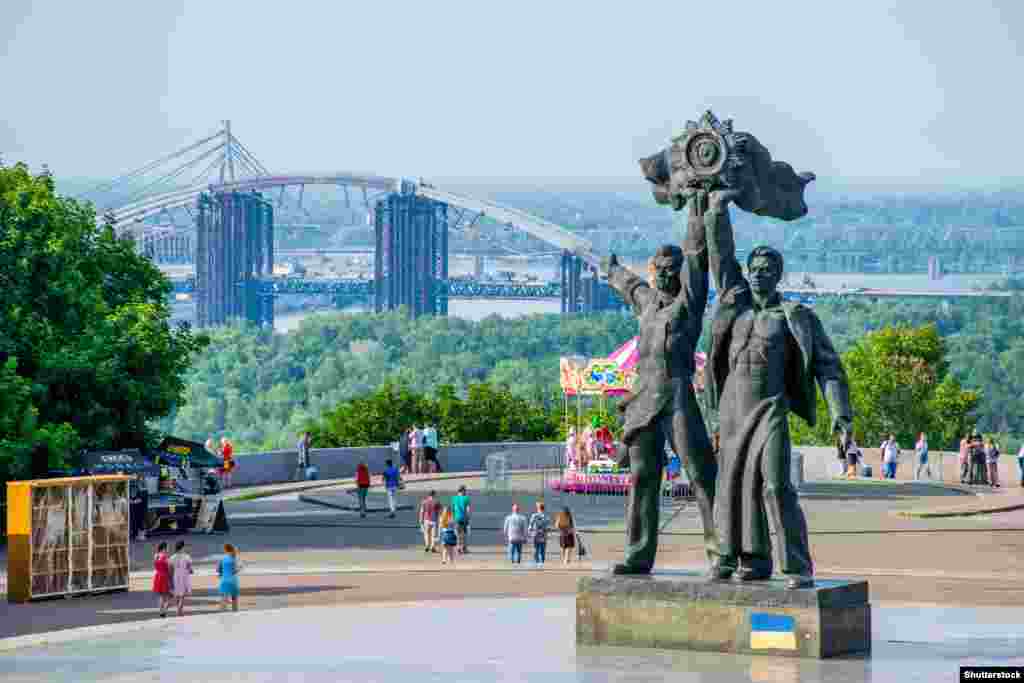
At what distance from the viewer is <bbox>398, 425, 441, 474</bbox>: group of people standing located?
210 ft

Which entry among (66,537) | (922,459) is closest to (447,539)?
Result: (66,537)

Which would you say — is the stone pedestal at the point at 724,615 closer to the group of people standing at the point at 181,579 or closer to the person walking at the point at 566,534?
the group of people standing at the point at 181,579

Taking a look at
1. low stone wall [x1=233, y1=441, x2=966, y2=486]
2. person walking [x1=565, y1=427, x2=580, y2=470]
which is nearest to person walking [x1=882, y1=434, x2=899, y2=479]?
low stone wall [x1=233, y1=441, x2=966, y2=486]

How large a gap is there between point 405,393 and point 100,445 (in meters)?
29.2

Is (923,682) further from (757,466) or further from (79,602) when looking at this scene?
(79,602)

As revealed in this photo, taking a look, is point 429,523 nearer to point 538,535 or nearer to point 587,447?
point 538,535

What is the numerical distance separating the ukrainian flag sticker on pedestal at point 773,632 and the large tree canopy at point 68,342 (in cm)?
2352

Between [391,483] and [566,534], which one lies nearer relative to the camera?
[566,534]

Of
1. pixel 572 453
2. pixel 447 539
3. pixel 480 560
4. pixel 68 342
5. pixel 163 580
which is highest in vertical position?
pixel 68 342

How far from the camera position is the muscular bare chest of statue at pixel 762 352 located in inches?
1006

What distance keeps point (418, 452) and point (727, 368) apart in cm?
3833

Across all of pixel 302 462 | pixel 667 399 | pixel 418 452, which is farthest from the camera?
pixel 418 452

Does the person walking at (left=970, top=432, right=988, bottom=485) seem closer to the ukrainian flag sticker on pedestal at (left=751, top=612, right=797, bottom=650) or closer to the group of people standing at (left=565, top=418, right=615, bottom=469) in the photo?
the group of people standing at (left=565, top=418, right=615, bottom=469)

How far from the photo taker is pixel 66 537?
36031 mm
